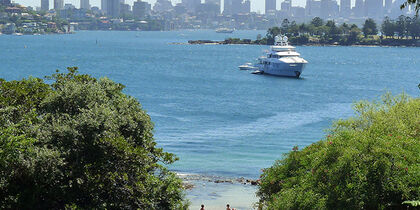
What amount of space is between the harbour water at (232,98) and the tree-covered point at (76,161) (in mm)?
11852

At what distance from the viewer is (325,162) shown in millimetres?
17734

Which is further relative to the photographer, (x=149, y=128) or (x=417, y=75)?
(x=417, y=75)

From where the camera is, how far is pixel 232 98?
71.2 m

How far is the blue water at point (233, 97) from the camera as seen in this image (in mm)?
42062

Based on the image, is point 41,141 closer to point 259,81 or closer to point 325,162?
point 325,162

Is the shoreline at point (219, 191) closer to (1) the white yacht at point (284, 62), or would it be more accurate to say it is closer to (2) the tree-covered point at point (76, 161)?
(2) the tree-covered point at point (76, 161)

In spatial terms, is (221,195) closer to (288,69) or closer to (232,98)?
(232,98)

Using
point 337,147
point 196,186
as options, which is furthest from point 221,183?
point 337,147

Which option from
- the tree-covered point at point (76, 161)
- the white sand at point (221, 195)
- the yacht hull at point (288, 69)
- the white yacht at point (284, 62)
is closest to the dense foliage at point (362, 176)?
the tree-covered point at point (76, 161)

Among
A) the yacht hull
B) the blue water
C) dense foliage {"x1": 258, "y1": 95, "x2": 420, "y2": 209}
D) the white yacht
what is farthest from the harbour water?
dense foliage {"x1": 258, "y1": 95, "x2": 420, "y2": 209}

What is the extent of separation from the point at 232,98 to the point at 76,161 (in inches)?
2187

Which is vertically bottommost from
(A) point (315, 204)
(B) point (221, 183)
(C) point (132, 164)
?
(B) point (221, 183)

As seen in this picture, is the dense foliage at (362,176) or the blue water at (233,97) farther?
the blue water at (233,97)

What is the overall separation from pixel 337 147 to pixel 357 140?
629mm
